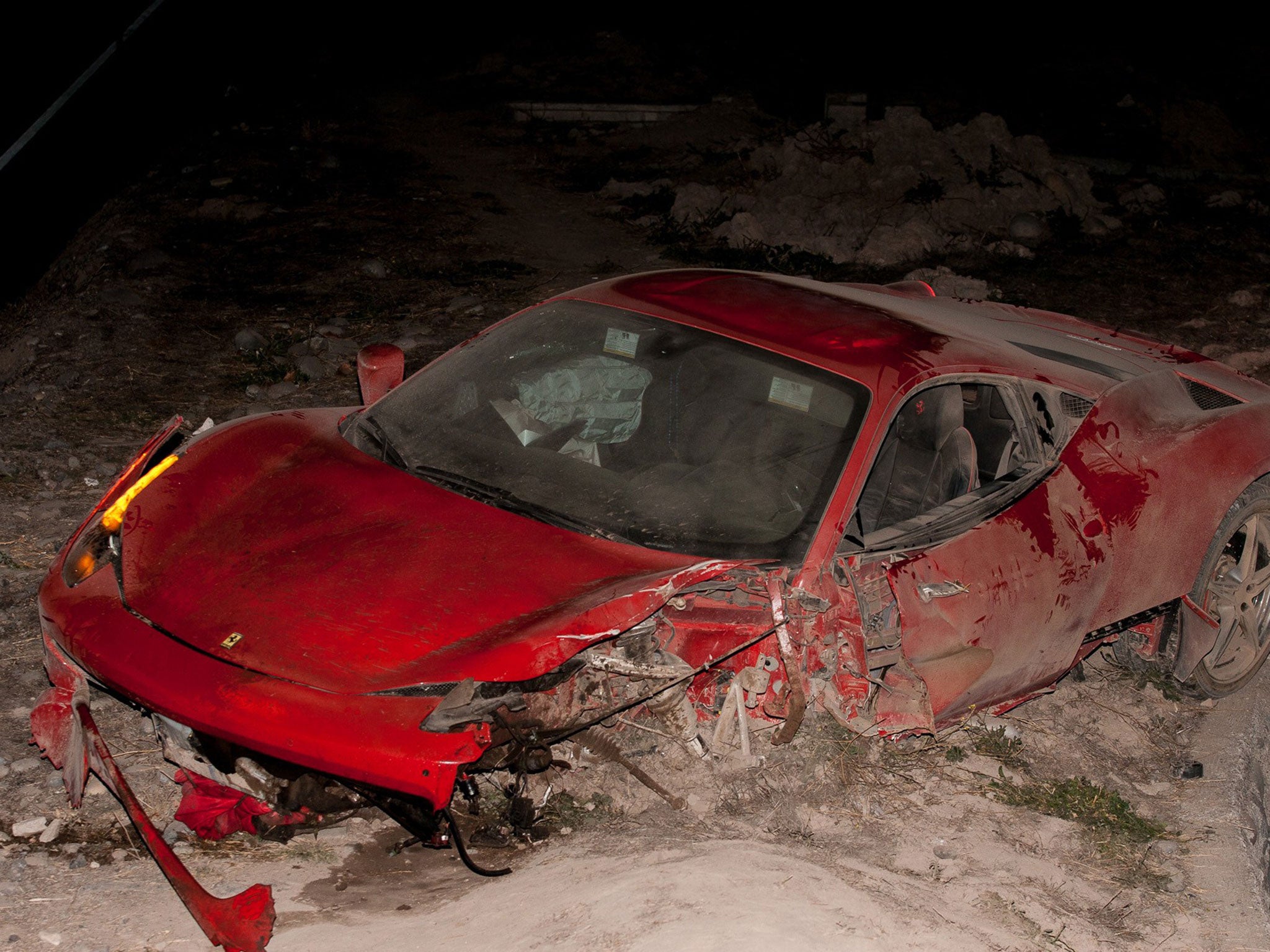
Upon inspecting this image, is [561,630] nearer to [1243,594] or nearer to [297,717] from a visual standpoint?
[297,717]

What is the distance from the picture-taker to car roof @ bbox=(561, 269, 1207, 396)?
3969 millimetres

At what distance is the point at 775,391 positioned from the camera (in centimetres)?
389

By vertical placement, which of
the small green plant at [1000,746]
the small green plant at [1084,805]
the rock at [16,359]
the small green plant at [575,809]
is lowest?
the rock at [16,359]

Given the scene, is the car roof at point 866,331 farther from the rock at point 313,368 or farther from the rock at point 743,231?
the rock at point 743,231

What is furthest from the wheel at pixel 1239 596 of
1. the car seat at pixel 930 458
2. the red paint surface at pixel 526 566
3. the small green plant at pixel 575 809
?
the small green plant at pixel 575 809

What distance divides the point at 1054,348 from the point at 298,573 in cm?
312

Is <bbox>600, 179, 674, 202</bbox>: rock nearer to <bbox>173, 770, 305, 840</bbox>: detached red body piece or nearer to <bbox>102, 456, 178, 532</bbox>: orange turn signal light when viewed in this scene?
<bbox>102, 456, 178, 532</bbox>: orange turn signal light

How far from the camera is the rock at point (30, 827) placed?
11.3ft

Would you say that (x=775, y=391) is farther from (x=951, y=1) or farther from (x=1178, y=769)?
(x=951, y=1)

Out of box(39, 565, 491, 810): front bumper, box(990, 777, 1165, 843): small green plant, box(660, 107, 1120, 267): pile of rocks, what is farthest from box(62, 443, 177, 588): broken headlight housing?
box(660, 107, 1120, 267): pile of rocks

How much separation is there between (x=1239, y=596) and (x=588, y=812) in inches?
115

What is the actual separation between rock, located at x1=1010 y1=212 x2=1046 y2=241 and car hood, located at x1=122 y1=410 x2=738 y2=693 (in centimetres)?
807

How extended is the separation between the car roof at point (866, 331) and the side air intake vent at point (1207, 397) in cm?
16

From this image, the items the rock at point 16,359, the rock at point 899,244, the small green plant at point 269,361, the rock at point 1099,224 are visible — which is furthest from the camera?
the rock at point 1099,224
